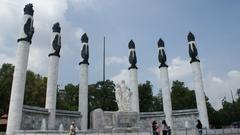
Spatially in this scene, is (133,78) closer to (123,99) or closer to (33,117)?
(123,99)

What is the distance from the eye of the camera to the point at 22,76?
24.6m

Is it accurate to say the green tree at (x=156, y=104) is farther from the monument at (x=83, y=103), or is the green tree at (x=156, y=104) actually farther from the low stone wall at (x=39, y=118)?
the low stone wall at (x=39, y=118)

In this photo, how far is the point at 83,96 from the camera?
1222 inches

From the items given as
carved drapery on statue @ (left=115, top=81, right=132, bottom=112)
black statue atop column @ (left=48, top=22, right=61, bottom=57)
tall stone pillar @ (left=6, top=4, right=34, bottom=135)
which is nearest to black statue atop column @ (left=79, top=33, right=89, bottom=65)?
black statue atop column @ (left=48, top=22, right=61, bottom=57)

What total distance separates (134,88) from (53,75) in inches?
398

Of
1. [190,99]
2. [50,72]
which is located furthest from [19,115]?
[190,99]

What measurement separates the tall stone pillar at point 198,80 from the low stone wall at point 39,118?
14398mm

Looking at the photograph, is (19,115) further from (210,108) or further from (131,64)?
(210,108)

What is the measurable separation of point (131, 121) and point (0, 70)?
23703 mm

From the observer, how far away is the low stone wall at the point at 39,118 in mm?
24980

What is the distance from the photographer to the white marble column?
32844 millimetres

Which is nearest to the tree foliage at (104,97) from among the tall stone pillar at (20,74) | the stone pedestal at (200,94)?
the tall stone pillar at (20,74)

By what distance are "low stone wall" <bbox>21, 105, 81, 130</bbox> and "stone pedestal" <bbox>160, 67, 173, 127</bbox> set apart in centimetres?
1085

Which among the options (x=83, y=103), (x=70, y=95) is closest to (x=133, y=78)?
(x=83, y=103)
